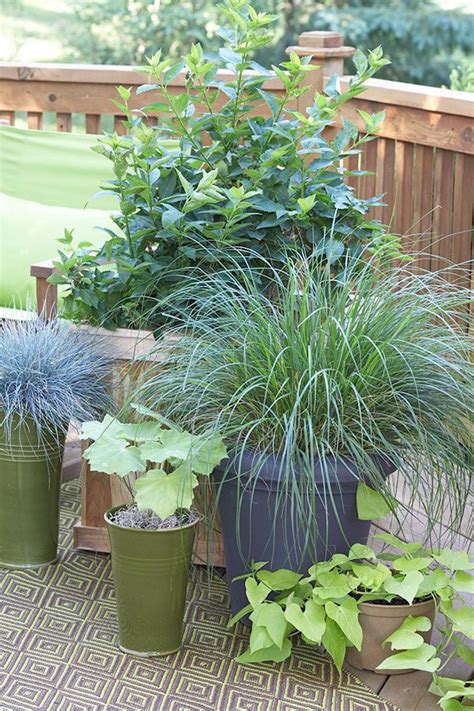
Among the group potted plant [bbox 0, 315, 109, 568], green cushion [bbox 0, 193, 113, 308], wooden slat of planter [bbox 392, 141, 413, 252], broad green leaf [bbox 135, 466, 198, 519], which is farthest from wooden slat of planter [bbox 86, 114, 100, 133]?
broad green leaf [bbox 135, 466, 198, 519]

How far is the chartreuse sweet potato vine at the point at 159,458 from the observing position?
2148 mm

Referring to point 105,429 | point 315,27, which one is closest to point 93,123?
point 105,429

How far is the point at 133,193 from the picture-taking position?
2564mm

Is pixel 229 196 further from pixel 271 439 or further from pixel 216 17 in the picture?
pixel 216 17

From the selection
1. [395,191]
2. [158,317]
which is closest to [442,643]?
[158,317]

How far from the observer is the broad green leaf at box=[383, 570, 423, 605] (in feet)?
6.91

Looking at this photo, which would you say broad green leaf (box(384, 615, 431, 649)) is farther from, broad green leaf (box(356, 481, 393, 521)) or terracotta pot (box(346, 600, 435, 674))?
broad green leaf (box(356, 481, 393, 521))

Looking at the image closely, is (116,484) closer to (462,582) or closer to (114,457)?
(114,457)

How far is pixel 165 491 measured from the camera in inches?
85.5

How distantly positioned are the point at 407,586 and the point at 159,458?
577mm

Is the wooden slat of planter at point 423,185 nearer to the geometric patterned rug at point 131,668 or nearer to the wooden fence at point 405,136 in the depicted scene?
the wooden fence at point 405,136

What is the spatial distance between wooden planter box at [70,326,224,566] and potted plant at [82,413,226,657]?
0.25 m

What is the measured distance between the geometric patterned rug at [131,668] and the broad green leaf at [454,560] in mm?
317

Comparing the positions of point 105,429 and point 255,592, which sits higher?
point 105,429
